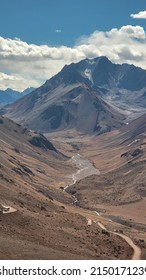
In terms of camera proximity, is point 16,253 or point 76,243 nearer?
Answer: point 16,253

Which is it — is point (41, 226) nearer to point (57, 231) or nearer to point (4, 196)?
point (57, 231)

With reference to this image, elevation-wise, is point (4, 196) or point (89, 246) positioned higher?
point (4, 196)

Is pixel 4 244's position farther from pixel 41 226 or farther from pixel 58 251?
pixel 41 226

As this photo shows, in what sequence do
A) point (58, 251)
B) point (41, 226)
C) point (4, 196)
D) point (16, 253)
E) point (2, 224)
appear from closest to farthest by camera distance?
point (16, 253) < point (58, 251) < point (2, 224) < point (41, 226) < point (4, 196)

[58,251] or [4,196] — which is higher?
[4,196]
